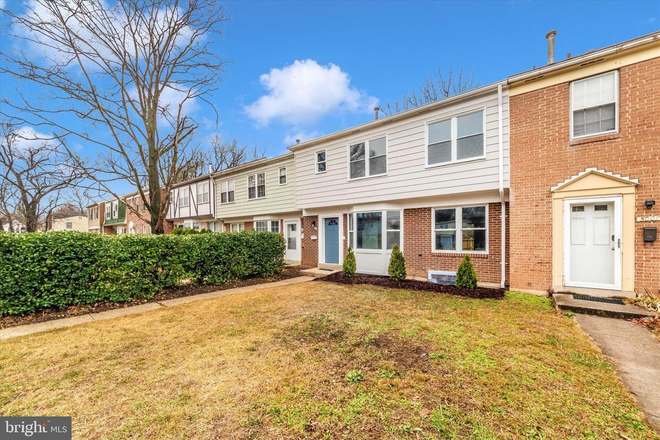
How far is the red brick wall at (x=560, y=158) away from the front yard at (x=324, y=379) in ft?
7.72

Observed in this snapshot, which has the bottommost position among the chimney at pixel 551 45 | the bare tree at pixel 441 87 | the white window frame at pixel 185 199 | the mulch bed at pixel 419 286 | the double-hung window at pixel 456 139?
the mulch bed at pixel 419 286

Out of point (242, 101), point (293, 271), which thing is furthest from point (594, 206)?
point (242, 101)

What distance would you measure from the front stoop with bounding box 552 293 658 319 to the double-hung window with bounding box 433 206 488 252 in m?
2.55

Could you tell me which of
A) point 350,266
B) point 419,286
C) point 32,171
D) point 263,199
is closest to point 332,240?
point 350,266

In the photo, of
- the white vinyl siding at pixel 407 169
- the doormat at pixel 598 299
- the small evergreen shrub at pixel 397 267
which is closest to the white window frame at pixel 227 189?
the white vinyl siding at pixel 407 169

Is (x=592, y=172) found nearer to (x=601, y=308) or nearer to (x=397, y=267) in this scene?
(x=601, y=308)

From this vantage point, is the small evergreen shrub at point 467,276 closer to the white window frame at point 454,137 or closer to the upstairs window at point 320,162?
the white window frame at point 454,137

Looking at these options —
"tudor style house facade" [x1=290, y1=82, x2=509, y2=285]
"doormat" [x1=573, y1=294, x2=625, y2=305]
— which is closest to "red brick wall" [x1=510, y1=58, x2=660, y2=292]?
"tudor style house facade" [x1=290, y1=82, x2=509, y2=285]

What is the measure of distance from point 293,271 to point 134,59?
9.73 m

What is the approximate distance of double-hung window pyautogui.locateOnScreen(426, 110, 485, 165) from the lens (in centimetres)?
781

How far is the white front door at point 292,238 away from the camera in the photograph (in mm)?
14305

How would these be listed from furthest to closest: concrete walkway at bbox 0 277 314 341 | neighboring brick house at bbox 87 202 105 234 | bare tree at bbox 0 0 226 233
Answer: neighboring brick house at bbox 87 202 105 234, bare tree at bbox 0 0 226 233, concrete walkway at bbox 0 277 314 341

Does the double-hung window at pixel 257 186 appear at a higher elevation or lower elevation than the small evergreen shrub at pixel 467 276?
higher

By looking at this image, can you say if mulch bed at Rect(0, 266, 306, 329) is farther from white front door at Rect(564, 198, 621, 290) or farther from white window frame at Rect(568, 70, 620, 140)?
white window frame at Rect(568, 70, 620, 140)
